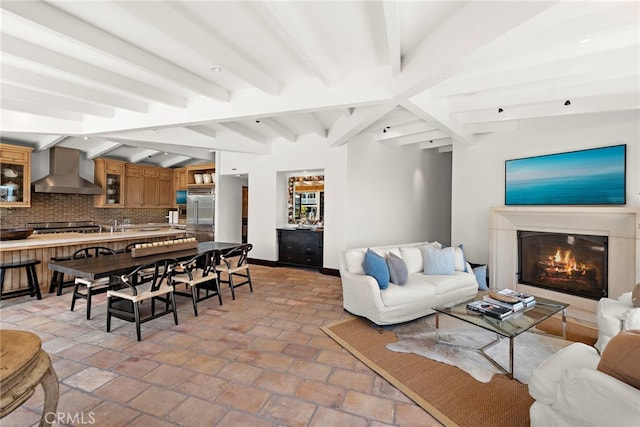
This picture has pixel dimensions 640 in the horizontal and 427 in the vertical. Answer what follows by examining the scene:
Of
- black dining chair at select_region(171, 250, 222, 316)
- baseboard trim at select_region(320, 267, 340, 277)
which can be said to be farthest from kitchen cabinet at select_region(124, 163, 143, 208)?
baseboard trim at select_region(320, 267, 340, 277)

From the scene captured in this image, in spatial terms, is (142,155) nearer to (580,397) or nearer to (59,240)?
(59,240)

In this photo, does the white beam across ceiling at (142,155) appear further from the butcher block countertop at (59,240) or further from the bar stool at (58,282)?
the bar stool at (58,282)

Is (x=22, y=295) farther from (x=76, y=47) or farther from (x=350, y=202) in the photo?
(x=350, y=202)

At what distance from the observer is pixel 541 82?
10.6 ft

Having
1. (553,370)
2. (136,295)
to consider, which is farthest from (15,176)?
(553,370)

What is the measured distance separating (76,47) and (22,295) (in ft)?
11.5

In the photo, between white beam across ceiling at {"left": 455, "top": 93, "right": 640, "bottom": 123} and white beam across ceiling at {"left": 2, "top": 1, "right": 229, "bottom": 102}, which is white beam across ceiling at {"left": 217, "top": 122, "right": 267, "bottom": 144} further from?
white beam across ceiling at {"left": 455, "top": 93, "right": 640, "bottom": 123}

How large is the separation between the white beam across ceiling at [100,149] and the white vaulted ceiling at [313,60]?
2.04 meters

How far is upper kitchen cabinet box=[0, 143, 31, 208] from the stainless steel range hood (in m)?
0.22

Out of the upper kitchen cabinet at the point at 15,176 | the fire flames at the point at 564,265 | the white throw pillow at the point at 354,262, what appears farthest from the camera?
the upper kitchen cabinet at the point at 15,176

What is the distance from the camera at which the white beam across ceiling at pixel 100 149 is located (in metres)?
6.36

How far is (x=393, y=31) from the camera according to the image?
2.03 meters

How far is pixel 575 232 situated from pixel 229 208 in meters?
6.93

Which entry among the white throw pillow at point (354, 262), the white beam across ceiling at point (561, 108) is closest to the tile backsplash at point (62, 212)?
the white throw pillow at point (354, 262)
